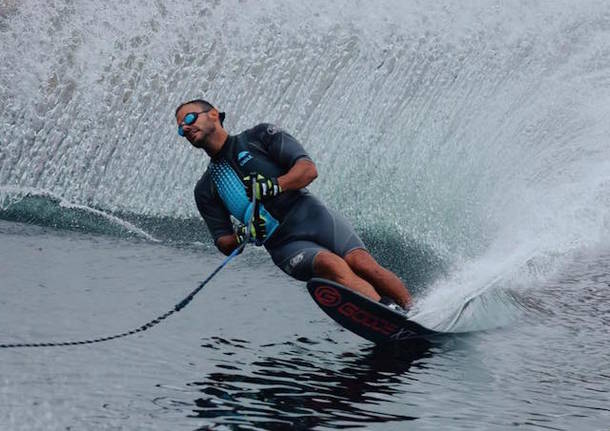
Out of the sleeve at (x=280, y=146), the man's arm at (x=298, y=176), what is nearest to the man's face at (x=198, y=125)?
the sleeve at (x=280, y=146)

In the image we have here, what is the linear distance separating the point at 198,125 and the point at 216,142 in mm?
149

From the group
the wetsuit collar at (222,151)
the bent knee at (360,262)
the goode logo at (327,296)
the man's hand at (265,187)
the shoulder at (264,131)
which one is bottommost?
the goode logo at (327,296)

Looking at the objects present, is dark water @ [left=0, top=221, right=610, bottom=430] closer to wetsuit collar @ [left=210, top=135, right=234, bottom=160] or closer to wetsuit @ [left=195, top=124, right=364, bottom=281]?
wetsuit @ [left=195, top=124, right=364, bottom=281]

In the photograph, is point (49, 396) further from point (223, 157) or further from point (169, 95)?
point (169, 95)

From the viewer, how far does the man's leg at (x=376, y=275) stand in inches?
228

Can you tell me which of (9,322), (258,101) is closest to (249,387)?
(9,322)

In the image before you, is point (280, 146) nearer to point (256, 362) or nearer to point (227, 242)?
point (227, 242)

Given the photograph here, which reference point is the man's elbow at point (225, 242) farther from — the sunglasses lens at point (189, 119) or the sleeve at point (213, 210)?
the sunglasses lens at point (189, 119)

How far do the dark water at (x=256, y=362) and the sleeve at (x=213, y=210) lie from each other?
19.1 inches

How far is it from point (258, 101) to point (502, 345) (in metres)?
5.36

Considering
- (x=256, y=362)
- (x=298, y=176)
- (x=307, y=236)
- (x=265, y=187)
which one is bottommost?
(x=256, y=362)

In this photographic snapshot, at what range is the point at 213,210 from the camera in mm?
6012

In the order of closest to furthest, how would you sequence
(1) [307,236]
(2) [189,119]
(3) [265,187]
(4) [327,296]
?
(4) [327,296]
(3) [265,187]
(2) [189,119]
(1) [307,236]

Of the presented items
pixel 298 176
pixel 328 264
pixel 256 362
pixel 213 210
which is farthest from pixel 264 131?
pixel 256 362
